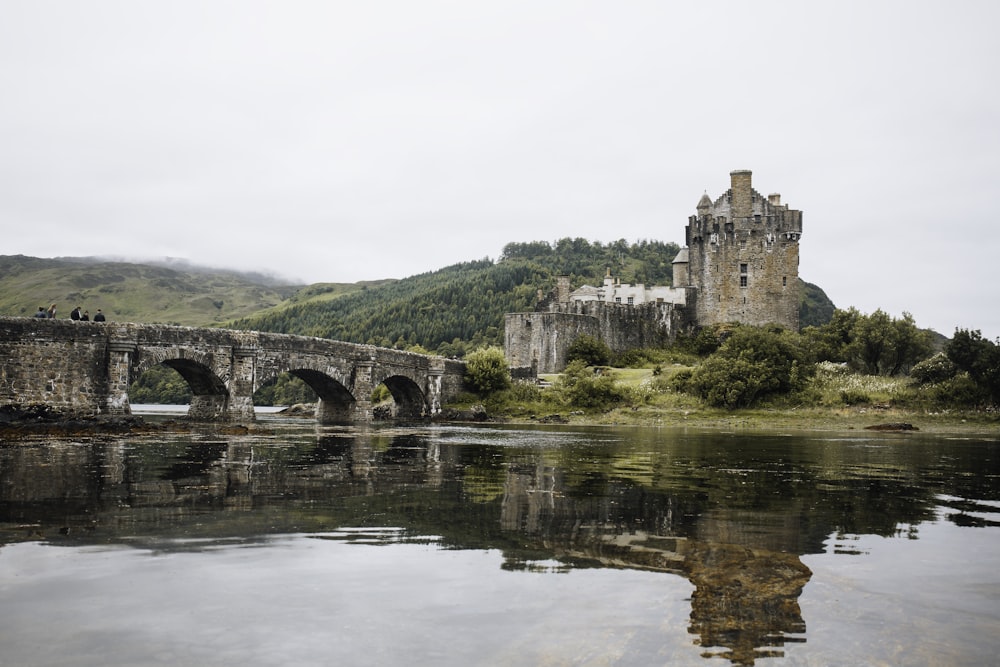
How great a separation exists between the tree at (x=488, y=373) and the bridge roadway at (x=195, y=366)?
3979mm

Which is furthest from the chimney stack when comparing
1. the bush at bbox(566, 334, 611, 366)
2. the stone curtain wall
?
the bush at bbox(566, 334, 611, 366)

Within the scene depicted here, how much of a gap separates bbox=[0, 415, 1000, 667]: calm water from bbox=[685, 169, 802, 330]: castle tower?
5892 centimetres

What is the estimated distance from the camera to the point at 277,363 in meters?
39.6

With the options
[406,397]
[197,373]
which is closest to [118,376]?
[197,373]

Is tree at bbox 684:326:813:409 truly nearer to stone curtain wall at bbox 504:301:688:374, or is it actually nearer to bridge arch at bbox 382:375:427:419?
stone curtain wall at bbox 504:301:688:374

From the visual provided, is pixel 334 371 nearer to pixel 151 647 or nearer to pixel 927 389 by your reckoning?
pixel 927 389

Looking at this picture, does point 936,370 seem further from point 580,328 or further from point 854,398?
point 580,328

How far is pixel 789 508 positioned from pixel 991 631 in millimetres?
5454

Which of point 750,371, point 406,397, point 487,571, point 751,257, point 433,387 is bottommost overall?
point 406,397

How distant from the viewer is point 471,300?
131375mm

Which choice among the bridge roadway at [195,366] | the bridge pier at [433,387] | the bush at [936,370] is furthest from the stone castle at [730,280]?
the bush at [936,370]

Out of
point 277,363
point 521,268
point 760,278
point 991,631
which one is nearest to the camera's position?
point 991,631

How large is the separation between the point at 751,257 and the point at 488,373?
91.6 feet

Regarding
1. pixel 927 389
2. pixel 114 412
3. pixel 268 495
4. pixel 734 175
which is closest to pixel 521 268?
pixel 734 175
